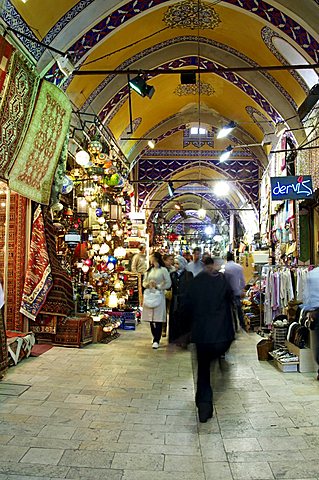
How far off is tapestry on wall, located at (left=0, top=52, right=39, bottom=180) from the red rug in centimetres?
253

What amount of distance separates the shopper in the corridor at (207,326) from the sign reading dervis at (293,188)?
180 inches

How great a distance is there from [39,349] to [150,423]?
3.23m

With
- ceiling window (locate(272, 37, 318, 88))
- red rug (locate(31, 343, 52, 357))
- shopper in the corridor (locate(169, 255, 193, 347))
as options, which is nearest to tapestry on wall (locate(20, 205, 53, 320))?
red rug (locate(31, 343, 52, 357))

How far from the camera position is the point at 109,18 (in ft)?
23.3

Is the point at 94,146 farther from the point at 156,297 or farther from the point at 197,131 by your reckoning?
the point at 197,131

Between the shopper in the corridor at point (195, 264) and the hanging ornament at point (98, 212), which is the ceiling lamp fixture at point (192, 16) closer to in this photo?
the hanging ornament at point (98, 212)

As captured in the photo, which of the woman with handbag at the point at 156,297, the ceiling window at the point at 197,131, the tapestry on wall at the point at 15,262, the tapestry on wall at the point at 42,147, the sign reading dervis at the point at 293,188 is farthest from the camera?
the ceiling window at the point at 197,131

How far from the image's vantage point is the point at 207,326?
379cm

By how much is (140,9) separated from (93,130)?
3.03 meters

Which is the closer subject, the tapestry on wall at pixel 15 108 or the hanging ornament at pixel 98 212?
the tapestry on wall at pixel 15 108

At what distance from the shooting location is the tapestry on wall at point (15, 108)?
488 centimetres

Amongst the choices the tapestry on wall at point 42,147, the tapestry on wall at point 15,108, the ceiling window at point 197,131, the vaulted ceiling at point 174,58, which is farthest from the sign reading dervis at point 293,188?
the ceiling window at point 197,131

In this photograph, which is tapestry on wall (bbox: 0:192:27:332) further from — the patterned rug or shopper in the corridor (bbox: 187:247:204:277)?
shopper in the corridor (bbox: 187:247:204:277)

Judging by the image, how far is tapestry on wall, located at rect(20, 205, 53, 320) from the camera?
21.6 feet
